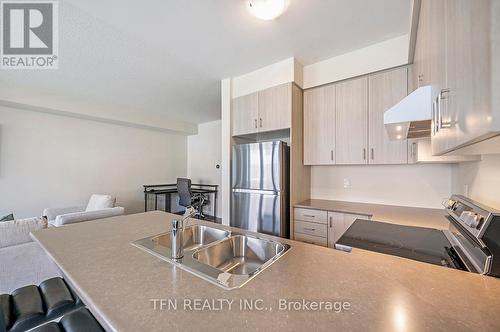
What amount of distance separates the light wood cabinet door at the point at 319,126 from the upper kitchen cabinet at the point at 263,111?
14.5 inches

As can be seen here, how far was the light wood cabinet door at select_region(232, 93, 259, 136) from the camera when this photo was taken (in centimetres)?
286

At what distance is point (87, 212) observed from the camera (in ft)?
8.23

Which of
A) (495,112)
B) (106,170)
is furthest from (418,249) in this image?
(106,170)

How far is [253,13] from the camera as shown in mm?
1741

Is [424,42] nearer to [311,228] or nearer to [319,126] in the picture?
[319,126]

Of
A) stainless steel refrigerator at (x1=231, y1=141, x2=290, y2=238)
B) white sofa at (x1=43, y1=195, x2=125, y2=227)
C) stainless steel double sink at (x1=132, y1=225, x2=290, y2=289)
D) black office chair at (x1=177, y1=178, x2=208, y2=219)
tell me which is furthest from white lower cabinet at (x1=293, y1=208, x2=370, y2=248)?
black office chair at (x1=177, y1=178, x2=208, y2=219)

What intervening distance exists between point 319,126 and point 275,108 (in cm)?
62

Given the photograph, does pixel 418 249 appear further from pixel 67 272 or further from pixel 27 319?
pixel 27 319

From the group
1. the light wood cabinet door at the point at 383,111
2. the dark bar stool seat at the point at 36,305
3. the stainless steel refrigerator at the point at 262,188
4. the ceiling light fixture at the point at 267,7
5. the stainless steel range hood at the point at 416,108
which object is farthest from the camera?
the stainless steel refrigerator at the point at 262,188

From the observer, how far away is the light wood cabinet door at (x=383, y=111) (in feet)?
7.10

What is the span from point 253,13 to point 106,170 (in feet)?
14.9

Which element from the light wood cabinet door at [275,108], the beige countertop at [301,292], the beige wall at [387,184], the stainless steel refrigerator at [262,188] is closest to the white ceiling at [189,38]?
the light wood cabinet door at [275,108]

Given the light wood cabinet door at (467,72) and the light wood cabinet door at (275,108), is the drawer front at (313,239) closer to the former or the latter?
the light wood cabinet door at (275,108)

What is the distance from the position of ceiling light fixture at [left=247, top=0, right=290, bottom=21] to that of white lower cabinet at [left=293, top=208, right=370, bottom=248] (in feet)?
6.56
